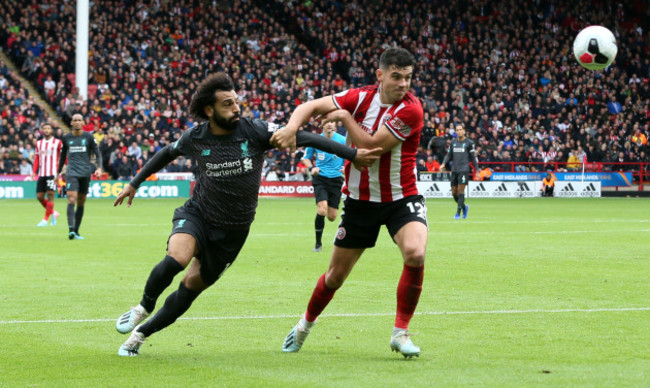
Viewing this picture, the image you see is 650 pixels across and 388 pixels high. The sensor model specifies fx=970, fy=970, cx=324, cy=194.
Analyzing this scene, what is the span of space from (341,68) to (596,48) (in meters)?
26.7

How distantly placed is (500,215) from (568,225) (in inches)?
174

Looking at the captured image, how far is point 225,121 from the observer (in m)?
6.83

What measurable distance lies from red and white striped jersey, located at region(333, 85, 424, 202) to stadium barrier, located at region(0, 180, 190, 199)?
98.7 feet

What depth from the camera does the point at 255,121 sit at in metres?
7.05

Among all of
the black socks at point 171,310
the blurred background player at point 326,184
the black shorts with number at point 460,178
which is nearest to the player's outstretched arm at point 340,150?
the black socks at point 171,310

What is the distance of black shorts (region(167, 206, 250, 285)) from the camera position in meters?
6.81

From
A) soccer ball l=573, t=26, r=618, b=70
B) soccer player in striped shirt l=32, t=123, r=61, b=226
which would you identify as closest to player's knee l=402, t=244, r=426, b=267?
soccer ball l=573, t=26, r=618, b=70

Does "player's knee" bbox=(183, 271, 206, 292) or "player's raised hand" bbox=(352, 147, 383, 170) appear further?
"player's knee" bbox=(183, 271, 206, 292)

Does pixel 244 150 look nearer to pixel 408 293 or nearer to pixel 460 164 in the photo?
pixel 408 293

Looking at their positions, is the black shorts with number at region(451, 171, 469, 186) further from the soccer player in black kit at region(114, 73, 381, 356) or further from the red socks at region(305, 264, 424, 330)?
the soccer player in black kit at region(114, 73, 381, 356)

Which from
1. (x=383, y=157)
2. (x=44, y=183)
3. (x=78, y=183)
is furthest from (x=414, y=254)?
(x=44, y=183)

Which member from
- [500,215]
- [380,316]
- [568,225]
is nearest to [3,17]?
[500,215]

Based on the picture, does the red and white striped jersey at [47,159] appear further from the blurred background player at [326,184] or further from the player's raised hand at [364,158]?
the player's raised hand at [364,158]

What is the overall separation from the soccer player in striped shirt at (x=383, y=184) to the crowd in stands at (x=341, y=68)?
3039 cm
